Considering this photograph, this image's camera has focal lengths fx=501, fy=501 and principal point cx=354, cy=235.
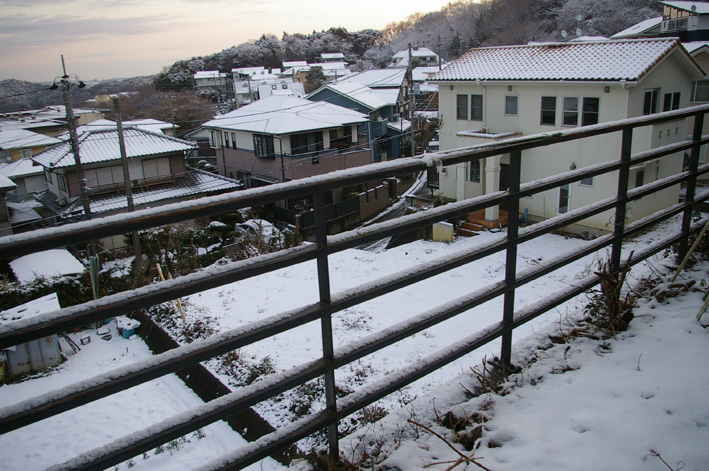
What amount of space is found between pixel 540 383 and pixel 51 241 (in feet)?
6.35

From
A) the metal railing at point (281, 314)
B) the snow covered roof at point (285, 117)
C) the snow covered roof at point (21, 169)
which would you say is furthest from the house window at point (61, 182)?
the metal railing at point (281, 314)

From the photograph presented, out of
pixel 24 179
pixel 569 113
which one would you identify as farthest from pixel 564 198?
pixel 24 179

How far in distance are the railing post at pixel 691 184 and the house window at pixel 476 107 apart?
52.1 ft

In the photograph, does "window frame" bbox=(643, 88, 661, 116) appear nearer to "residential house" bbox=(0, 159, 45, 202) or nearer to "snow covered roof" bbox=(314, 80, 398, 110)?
"snow covered roof" bbox=(314, 80, 398, 110)

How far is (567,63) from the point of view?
15.9 m

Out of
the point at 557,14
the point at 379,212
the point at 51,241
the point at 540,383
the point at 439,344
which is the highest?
the point at 557,14

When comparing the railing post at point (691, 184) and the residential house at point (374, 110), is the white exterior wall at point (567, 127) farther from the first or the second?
the residential house at point (374, 110)

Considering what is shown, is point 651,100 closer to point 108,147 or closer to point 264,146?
point 264,146

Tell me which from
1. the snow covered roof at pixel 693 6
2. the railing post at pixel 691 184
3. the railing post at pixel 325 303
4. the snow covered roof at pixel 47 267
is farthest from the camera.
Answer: the snow covered roof at pixel 693 6

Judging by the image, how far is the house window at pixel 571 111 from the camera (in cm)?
1557

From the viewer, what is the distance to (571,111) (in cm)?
1577

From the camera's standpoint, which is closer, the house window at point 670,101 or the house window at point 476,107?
the house window at point 670,101

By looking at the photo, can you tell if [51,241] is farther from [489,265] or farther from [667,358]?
[489,265]

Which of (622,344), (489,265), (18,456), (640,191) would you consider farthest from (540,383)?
(489,265)
